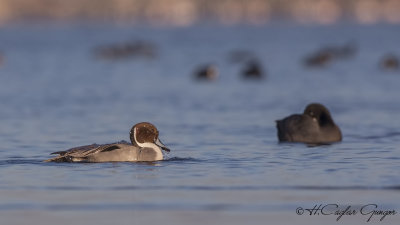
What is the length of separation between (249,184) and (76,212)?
2.80 metres

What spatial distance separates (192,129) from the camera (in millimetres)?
23078

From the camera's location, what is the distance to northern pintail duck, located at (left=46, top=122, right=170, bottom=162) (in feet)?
55.0

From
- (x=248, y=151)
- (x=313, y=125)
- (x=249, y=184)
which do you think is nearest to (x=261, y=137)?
(x=313, y=125)

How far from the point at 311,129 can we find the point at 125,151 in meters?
4.62

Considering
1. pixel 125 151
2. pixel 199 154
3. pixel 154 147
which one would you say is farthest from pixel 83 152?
pixel 199 154

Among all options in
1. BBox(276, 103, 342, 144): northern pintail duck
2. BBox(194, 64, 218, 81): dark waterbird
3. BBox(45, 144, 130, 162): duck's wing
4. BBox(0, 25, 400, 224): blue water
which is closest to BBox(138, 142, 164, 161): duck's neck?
BBox(0, 25, 400, 224): blue water

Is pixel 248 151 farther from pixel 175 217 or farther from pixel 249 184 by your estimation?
pixel 175 217

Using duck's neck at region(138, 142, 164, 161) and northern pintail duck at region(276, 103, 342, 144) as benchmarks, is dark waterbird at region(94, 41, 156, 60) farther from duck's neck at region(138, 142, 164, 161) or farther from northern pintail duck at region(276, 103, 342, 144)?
duck's neck at region(138, 142, 164, 161)

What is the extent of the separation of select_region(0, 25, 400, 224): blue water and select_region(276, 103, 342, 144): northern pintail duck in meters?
0.27

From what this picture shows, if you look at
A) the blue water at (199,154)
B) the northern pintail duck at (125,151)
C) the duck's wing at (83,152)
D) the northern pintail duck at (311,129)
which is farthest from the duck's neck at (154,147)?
the northern pintail duck at (311,129)

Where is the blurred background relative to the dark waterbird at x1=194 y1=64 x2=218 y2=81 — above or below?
below

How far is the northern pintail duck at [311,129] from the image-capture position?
20.2 m

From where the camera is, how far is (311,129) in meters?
20.4

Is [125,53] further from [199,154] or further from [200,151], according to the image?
[199,154]
